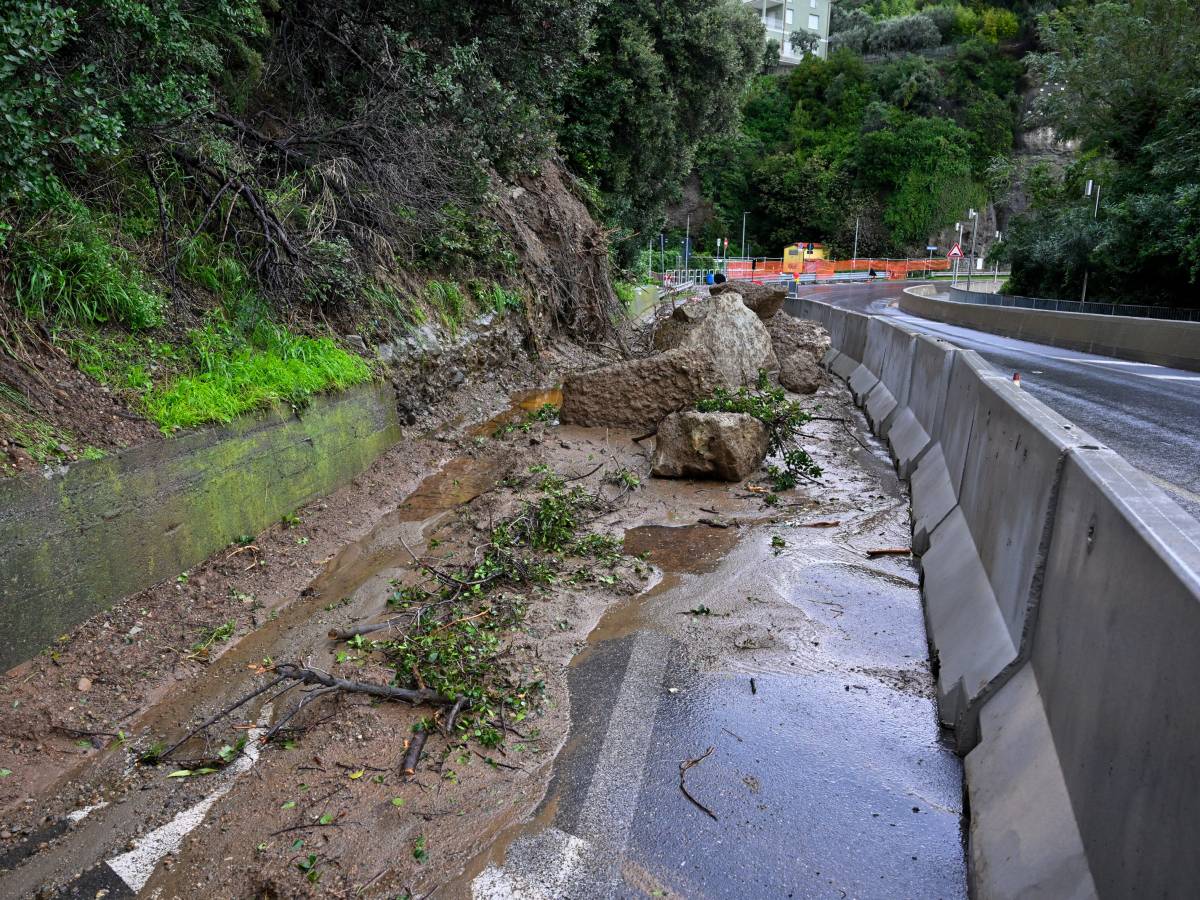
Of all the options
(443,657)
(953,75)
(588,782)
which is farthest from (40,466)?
(953,75)

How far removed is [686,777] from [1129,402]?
32.6ft

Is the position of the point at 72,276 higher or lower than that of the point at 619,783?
higher

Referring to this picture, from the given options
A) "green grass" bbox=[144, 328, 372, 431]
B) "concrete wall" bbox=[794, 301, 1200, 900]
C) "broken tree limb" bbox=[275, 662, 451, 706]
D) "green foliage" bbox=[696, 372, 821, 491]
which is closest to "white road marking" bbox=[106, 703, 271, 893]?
"broken tree limb" bbox=[275, 662, 451, 706]

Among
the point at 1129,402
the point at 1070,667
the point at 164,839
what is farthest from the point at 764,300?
the point at 164,839

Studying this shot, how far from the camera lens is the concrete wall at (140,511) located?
13.1 ft

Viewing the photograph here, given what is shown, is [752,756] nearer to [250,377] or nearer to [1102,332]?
[250,377]

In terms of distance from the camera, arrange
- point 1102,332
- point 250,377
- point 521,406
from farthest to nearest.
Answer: point 1102,332 < point 521,406 < point 250,377

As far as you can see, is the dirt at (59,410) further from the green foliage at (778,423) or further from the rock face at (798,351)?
the rock face at (798,351)

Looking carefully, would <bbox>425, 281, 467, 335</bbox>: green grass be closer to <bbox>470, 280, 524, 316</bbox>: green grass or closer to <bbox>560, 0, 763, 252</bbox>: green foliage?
<bbox>470, 280, 524, 316</bbox>: green grass

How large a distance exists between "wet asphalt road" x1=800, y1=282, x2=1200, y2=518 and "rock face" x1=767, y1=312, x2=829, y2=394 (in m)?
3.20

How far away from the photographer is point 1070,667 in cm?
246

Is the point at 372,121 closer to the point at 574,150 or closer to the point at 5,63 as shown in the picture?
the point at 5,63

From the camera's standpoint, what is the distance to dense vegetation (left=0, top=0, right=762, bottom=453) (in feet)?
16.8

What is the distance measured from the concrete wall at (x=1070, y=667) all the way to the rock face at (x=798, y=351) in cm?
886
